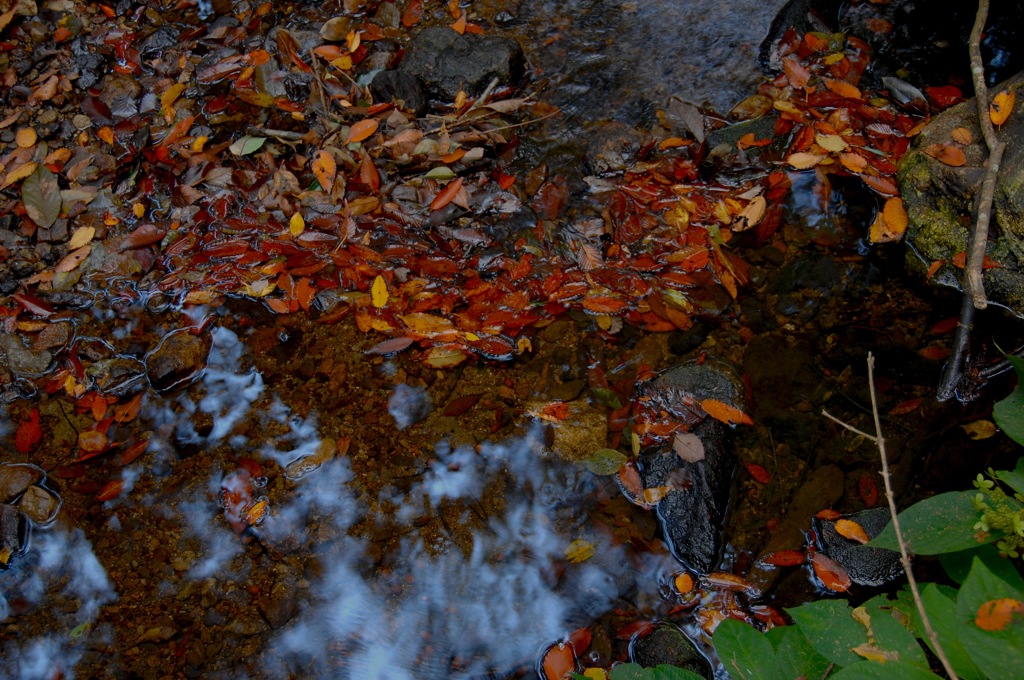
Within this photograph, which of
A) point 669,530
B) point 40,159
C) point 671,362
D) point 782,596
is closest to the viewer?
point 782,596

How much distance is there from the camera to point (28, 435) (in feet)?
11.3

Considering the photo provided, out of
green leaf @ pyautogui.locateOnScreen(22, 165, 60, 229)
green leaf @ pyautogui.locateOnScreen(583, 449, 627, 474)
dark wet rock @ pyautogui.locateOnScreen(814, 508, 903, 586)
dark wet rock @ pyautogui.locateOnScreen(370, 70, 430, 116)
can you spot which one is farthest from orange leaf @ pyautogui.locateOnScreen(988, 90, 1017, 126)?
green leaf @ pyautogui.locateOnScreen(22, 165, 60, 229)

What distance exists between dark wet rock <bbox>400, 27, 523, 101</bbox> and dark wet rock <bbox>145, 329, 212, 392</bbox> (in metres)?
2.36

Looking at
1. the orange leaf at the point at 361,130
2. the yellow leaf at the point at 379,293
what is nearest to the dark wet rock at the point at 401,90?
the orange leaf at the point at 361,130

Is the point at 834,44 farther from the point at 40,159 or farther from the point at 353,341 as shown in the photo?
the point at 40,159

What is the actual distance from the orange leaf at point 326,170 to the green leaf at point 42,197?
1734 millimetres

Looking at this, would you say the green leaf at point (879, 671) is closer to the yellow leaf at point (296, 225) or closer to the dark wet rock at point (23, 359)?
the yellow leaf at point (296, 225)

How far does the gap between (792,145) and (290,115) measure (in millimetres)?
3427

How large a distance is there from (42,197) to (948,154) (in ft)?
18.1

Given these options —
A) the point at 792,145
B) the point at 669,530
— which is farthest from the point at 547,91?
the point at 669,530

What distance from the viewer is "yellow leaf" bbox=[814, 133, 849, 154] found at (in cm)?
395

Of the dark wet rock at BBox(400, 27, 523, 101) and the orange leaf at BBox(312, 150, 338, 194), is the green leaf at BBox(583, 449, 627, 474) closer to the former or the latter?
the orange leaf at BBox(312, 150, 338, 194)

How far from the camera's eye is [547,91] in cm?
465

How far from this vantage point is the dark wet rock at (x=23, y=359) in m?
3.66
